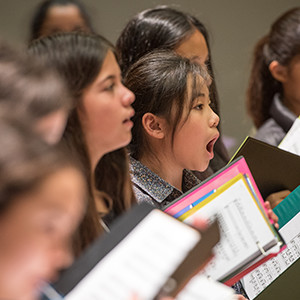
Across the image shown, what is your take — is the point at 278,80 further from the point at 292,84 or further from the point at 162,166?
the point at 162,166

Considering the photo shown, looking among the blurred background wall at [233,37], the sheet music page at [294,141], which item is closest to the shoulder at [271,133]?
the sheet music page at [294,141]

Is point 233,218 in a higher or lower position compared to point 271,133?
higher

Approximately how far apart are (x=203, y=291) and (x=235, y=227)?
23 cm

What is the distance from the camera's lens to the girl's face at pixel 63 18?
213 cm

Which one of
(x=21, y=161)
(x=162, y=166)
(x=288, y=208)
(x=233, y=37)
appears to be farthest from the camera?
(x=233, y=37)

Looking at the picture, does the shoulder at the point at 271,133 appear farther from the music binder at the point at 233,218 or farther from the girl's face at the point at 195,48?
the music binder at the point at 233,218

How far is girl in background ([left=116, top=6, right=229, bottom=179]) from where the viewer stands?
1.59m

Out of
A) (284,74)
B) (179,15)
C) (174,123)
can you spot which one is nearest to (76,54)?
(174,123)

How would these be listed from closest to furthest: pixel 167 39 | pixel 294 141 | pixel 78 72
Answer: pixel 78 72 → pixel 294 141 → pixel 167 39

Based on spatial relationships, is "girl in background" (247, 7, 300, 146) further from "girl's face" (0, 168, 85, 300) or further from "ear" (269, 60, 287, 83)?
"girl's face" (0, 168, 85, 300)

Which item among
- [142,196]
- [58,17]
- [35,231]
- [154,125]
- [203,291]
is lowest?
[58,17]

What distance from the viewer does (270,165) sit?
1.26 m

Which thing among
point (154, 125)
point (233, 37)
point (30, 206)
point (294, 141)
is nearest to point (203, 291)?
point (30, 206)

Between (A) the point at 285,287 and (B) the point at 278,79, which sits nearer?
(A) the point at 285,287
